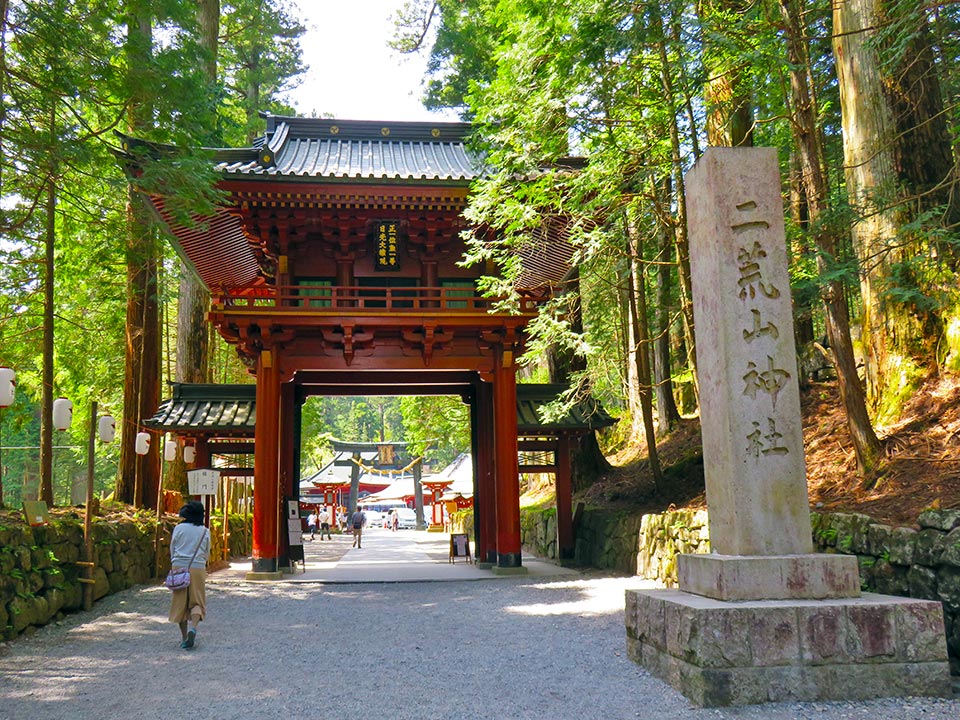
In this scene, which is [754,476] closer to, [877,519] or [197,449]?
[877,519]

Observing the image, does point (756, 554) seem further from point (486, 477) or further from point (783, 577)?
point (486, 477)

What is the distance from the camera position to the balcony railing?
11.6m

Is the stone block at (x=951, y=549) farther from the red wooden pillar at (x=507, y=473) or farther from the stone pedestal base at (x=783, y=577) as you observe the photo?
the red wooden pillar at (x=507, y=473)

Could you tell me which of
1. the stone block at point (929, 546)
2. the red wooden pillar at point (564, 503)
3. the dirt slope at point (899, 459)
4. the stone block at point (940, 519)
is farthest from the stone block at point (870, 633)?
the red wooden pillar at point (564, 503)

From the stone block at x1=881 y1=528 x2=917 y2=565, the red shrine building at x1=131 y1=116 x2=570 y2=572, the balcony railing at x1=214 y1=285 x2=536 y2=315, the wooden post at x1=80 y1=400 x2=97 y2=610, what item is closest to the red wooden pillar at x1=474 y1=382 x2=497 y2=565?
the red shrine building at x1=131 y1=116 x2=570 y2=572

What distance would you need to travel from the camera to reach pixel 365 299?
38.8ft

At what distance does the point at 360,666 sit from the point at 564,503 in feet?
28.1

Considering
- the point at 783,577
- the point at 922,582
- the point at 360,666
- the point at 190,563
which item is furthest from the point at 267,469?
the point at 922,582

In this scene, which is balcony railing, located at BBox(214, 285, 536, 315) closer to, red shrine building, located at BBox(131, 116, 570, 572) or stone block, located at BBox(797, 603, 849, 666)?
red shrine building, located at BBox(131, 116, 570, 572)

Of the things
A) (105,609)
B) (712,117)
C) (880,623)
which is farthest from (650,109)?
(105,609)

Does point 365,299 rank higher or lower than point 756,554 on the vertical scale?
higher

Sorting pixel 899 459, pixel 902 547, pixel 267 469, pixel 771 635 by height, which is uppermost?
pixel 267 469

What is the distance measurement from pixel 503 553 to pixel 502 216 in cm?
572

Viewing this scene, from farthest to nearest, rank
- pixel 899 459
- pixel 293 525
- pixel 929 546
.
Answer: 1. pixel 293 525
2. pixel 899 459
3. pixel 929 546
